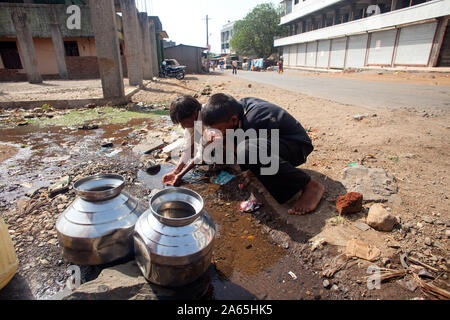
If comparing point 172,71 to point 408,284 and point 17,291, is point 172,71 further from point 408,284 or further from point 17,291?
point 408,284

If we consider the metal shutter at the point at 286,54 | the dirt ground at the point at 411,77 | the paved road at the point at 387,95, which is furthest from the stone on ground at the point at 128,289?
the metal shutter at the point at 286,54

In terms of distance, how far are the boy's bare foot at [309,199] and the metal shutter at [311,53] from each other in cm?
3393

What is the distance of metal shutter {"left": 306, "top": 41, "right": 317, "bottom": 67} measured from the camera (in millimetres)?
32027

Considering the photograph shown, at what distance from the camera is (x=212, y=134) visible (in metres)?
2.66

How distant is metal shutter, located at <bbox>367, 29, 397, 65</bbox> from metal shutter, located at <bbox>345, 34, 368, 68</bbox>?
899 millimetres

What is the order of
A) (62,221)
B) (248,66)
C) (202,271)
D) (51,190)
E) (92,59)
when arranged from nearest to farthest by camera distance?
1. (202,271)
2. (62,221)
3. (51,190)
4. (92,59)
5. (248,66)

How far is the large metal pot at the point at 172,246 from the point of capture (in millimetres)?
1253

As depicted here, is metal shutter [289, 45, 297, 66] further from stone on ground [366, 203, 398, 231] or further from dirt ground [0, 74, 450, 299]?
stone on ground [366, 203, 398, 231]

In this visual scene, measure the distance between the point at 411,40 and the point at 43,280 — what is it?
942 inches

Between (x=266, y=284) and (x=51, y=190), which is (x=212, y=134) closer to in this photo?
(x=266, y=284)

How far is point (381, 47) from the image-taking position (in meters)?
21.2

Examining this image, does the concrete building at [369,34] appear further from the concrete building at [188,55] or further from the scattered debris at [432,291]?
the scattered debris at [432,291]

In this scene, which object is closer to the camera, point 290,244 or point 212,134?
point 290,244
